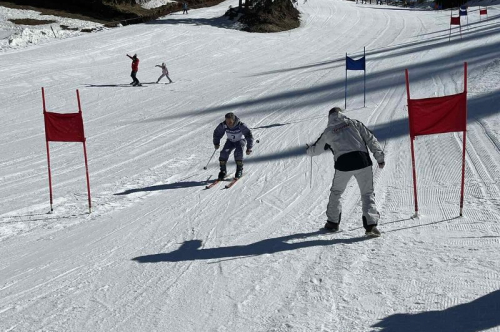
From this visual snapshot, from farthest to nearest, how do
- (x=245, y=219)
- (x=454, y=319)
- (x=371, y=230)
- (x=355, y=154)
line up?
(x=245, y=219) < (x=371, y=230) < (x=355, y=154) < (x=454, y=319)

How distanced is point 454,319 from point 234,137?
270 inches

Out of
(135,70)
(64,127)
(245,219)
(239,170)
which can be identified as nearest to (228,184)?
(239,170)

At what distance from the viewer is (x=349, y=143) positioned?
7.26 m

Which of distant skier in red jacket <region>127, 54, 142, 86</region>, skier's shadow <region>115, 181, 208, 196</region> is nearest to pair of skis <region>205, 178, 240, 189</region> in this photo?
skier's shadow <region>115, 181, 208, 196</region>

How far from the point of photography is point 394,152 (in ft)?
40.8

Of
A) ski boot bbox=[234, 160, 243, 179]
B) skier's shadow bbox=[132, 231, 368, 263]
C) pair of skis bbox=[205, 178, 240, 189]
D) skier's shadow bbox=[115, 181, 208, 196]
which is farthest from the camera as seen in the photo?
ski boot bbox=[234, 160, 243, 179]

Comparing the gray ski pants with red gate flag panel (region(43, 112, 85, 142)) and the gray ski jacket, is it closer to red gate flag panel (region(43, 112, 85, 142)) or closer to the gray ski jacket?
the gray ski jacket

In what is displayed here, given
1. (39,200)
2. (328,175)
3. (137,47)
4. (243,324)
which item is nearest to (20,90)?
(137,47)

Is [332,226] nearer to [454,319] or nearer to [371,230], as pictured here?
[371,230]

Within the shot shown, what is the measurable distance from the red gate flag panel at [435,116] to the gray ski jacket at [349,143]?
1.01m

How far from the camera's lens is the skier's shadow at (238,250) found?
7238 mm

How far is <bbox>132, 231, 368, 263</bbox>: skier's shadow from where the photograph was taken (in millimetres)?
7238

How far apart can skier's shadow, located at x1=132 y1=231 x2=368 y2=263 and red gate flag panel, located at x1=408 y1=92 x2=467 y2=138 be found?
185cm

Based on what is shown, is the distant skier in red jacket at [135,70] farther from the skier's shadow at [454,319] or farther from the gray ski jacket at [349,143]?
the skier's shadow at [454,319]
